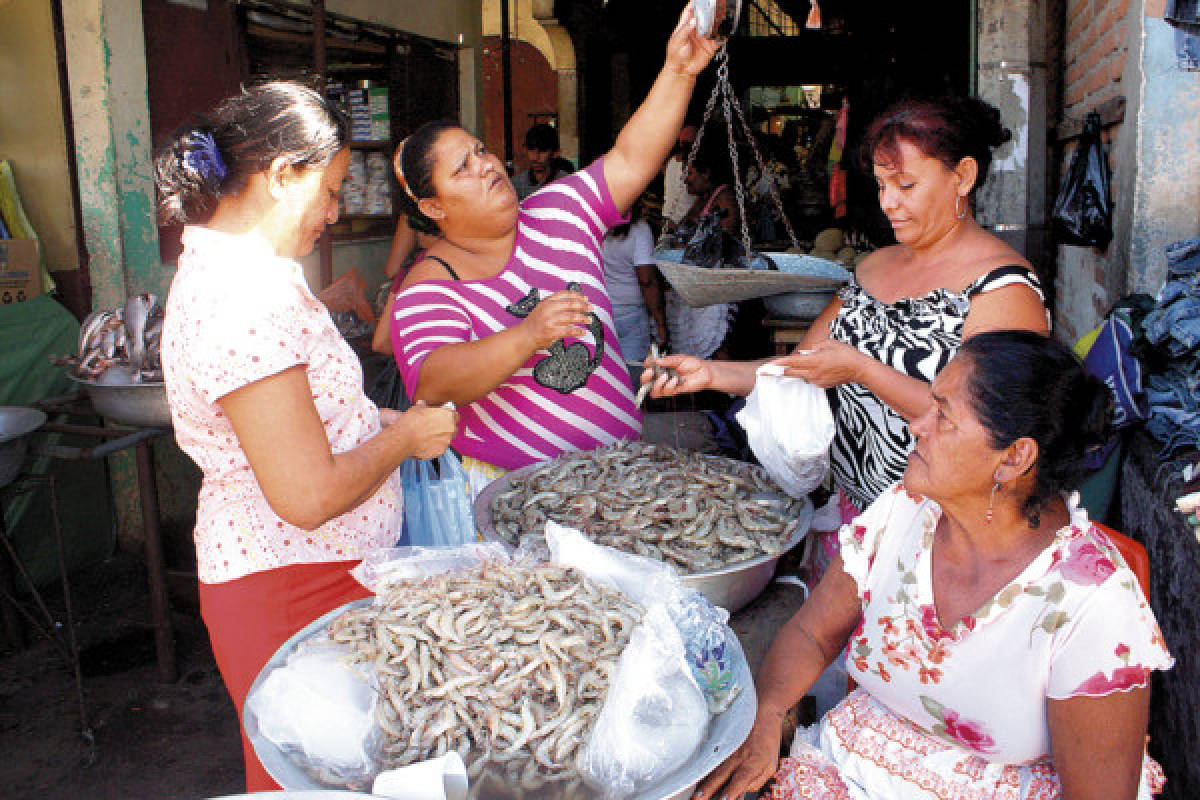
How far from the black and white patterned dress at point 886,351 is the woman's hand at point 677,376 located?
404 mm

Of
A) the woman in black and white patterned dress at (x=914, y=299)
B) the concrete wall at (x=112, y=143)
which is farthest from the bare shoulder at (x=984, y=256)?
the concrete wall at (x=112, y=143)

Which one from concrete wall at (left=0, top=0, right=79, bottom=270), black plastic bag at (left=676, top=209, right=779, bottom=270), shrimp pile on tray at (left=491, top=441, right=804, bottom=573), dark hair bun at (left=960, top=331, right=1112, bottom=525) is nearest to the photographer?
dark hair bun at (left=960, top=331, right=1112, bottom=525)

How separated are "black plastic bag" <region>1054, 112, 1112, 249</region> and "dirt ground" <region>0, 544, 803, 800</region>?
3.60 m

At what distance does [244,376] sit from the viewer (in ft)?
4.94

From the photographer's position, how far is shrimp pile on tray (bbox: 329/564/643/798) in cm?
124

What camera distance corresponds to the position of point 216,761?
10.7 ft

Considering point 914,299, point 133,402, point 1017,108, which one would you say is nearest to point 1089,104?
point 1017,108

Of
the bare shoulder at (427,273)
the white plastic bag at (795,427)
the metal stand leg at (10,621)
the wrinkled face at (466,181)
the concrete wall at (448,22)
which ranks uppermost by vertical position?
the concrete wall at (448,22)

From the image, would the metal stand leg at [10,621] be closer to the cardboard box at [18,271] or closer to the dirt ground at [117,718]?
the dirt ground at [117,718]

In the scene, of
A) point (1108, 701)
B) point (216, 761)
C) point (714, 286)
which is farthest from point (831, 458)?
point (216, 761)

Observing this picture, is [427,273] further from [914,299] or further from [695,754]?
[695,754]

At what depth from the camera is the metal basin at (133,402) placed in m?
3.29

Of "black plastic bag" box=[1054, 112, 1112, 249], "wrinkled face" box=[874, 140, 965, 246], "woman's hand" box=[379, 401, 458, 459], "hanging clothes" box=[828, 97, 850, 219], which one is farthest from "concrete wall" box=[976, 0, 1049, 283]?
"woman's hand" box=[379, 401, 458, 459]

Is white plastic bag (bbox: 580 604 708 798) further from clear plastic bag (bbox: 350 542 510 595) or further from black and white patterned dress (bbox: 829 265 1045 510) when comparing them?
black and white patterned dress (bbox: 829 265 1045 510)
